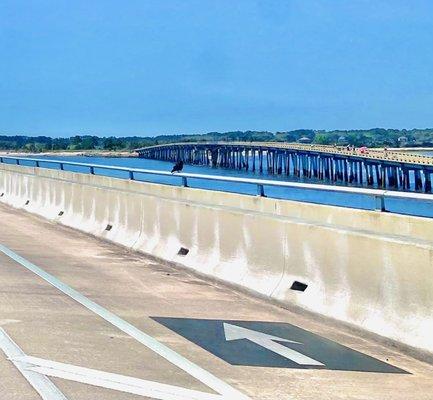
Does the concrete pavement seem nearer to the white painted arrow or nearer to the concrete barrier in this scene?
the white painted arrow

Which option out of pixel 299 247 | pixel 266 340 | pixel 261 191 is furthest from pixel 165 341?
pixel 261 191

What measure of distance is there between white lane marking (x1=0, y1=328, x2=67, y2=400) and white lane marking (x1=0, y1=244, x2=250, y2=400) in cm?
118

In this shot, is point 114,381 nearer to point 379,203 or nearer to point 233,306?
point 233,306

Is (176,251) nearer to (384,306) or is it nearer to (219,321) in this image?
(219,321)

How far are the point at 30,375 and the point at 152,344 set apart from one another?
160 cm

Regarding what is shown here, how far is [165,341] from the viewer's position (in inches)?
316

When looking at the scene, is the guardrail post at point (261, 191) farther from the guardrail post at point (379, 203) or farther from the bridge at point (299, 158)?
the bridge at point (299, 158)

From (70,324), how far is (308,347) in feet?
7.86

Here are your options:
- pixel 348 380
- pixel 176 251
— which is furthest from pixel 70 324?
pixel 176 251

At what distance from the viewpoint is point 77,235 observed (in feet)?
58.2

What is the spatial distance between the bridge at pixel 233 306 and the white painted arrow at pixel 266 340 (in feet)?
0.07

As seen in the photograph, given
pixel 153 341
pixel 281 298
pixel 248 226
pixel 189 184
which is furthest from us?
pixel 189 184

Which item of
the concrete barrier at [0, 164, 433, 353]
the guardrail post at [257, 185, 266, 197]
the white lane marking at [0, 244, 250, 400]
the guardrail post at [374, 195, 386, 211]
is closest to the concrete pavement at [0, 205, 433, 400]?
the white lane marking at [0, 244, 250, 400]

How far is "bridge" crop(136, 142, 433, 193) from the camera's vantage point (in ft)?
167
